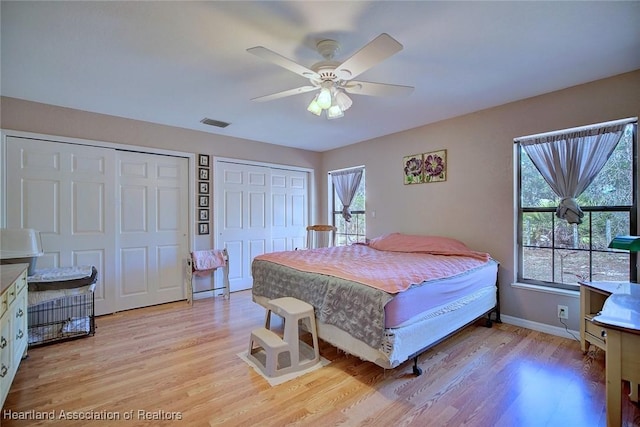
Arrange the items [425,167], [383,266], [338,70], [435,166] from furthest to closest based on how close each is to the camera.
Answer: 1. [425,167]
2. [435,166]
3. [383,266]
4. [338,70]

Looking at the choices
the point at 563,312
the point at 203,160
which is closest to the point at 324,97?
the point at 203,160

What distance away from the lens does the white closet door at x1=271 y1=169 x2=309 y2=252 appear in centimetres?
506

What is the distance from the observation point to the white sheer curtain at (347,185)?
499 centimetres

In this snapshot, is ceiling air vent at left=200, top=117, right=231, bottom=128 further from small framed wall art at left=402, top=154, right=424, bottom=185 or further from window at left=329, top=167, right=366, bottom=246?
small framed wall art at left=402, top=154, right=424, bottom=185

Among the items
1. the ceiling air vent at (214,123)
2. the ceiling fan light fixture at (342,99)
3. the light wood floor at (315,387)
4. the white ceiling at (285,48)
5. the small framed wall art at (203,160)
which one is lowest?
the light wood floor at (315,387)

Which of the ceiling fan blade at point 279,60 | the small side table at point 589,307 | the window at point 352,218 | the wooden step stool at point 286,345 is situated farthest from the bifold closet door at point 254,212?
the small side table at point 589,307

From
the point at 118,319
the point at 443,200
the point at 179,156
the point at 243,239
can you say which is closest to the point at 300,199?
the point at 243,239

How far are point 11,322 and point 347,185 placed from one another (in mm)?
4257

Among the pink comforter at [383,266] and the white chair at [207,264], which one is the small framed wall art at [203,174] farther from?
the pink comforter at [383,266]

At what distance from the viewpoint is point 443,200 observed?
376 centimetres

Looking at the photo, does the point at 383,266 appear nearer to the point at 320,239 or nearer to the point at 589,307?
the point at 589,307

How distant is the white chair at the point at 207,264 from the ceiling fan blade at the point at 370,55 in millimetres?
3043

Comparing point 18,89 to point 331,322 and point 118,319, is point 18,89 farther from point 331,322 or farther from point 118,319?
point 331,322

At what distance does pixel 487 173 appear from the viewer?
3354 millimetres
